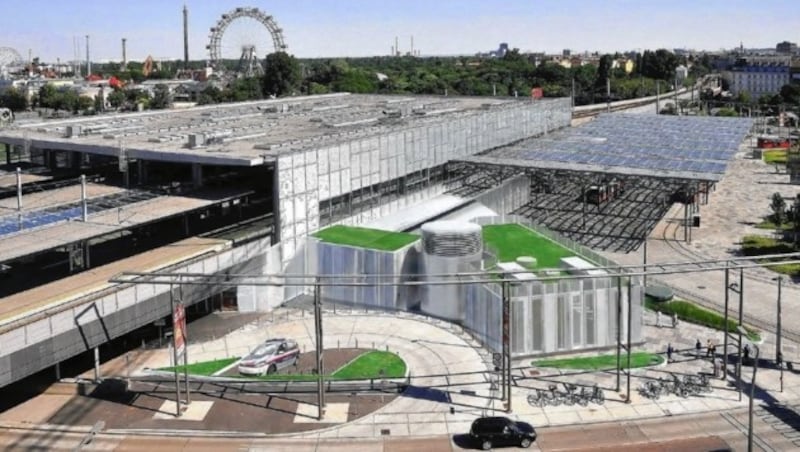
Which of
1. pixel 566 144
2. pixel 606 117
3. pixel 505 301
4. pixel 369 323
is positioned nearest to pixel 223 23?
pixel 606 117

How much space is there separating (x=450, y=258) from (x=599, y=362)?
12087mm

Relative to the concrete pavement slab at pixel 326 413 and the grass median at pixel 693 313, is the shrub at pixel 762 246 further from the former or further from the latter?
the concrete pavement slab at pixel 326 413

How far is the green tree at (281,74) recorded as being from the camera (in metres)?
184

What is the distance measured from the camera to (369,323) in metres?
53.7

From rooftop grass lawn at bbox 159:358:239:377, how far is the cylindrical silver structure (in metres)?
14.0

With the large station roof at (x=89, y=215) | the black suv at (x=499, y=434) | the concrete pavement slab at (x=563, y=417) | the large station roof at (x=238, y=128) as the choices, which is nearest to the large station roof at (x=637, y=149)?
the large station roof at (x=238, y=128)

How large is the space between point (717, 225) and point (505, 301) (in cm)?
5375

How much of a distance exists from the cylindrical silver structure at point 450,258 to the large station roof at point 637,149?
79.8 ft

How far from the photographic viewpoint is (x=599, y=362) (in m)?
47.7

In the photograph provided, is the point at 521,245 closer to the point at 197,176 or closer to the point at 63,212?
the point at 197,176

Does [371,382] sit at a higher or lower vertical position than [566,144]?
lower

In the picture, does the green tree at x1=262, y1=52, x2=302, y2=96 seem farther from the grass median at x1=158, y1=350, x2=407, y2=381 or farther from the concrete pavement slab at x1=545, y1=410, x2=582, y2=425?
the concrete pavement slab at x1=545, y1=410, x2=582, y2=425

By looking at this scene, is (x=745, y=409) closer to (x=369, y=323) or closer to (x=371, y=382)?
(x=371, y=382)

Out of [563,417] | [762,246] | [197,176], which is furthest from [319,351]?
[762,246]
